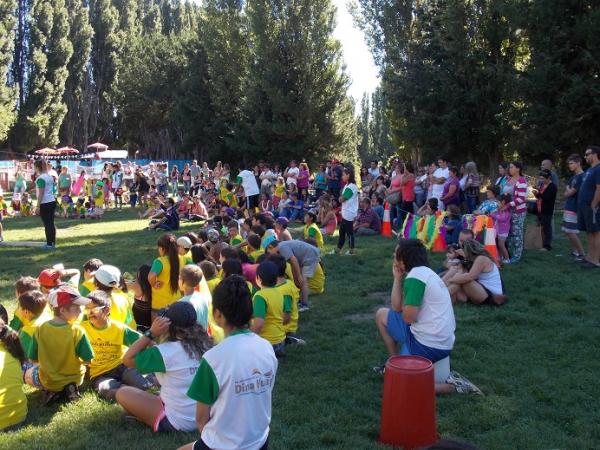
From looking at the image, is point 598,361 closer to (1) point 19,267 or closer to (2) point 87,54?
(1) point 19,267

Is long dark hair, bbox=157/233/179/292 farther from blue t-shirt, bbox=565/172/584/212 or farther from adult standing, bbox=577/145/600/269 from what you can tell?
blue t-shirt, bbox=565/172/584/212

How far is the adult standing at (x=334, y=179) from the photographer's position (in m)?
18.4

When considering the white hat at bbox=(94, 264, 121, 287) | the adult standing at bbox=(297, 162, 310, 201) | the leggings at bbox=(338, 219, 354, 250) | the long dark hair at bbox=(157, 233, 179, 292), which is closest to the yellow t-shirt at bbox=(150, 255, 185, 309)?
the long dark hair at bbox=(157, 233, 179, 292)

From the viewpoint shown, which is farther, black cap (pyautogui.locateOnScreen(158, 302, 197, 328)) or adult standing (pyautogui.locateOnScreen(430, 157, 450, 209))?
adult standing (pyautogui.locateOnScreen(430, 157, 450, 209))

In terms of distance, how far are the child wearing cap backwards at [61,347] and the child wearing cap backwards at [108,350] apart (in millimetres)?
203

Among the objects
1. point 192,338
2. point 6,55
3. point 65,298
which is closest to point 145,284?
point 65,298

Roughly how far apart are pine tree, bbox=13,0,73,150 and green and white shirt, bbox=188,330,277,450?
44.4 metres

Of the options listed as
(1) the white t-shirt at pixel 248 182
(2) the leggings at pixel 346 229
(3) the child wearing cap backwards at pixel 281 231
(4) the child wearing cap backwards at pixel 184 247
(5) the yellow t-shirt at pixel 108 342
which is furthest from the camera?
(1) the white t-shirt at pixel 248 182

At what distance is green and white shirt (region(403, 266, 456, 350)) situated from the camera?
4.80 meters

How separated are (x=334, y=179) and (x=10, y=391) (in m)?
14.6

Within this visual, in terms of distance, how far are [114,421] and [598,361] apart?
456 centimetres

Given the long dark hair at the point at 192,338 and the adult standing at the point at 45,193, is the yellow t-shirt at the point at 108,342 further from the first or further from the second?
the adult standing at the point at 45,193

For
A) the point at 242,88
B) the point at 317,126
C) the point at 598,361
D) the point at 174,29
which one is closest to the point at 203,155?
the point at 242,88

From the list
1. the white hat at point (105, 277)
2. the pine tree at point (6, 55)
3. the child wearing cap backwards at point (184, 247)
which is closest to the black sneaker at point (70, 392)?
the white hat at point (105, 277)
